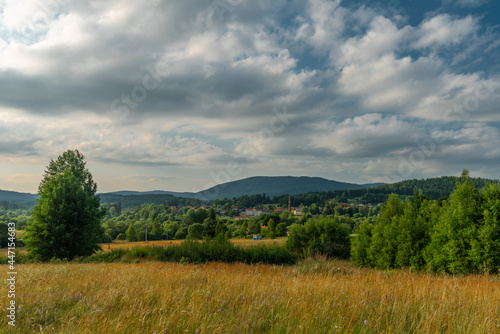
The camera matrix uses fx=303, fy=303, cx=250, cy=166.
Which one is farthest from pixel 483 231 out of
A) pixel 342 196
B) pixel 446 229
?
pixel 342 196

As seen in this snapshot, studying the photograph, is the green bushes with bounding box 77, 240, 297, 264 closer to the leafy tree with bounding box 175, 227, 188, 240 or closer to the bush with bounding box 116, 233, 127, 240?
the leafy tree with bounding box 175, 227, 188, 240

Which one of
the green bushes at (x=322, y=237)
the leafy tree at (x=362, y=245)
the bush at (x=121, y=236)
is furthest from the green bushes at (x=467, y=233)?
the bush at (x=121, y=236)

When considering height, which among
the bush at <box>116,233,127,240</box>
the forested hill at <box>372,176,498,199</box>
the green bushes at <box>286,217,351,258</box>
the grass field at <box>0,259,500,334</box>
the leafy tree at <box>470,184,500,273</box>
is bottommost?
the bush at <box>116,233,127,240</box>

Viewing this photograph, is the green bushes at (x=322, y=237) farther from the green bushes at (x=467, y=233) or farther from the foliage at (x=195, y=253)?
the green bushes at (x=467, y=233)

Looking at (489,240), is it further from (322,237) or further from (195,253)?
(322,237)

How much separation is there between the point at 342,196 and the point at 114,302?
669 feet

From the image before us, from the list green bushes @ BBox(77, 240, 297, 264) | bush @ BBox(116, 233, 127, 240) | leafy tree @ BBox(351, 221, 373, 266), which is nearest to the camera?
green bushes @ BBox(77, 240, 297, 264)

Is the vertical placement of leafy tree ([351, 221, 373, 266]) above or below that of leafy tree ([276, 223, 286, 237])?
above

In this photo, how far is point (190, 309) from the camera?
3738mm

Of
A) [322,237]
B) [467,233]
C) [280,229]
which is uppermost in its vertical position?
[467,233]

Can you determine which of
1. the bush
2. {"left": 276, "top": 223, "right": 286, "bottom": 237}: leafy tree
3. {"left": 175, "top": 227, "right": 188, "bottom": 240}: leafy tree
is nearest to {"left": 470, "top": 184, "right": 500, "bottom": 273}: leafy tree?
{"left": 276, "top": 223, "right": 286, "bottom": 237}: leafy tree

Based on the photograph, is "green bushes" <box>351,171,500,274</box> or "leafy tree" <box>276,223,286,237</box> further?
"leafy tree" <box>276,223,286,237</box>

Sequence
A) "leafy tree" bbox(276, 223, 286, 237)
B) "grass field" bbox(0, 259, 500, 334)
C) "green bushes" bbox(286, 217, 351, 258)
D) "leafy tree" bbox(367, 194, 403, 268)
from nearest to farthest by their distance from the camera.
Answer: "grass field" bbox(0, 259, 500, 334) < "leafy tree" bbox(367, 194, 403, 268) < "green bushes" bbox(286, 217, 351, 258) < "leafy tree" bbox(276, 223, 286, 237)

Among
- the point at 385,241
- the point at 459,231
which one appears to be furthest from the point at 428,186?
the point at 459,231
